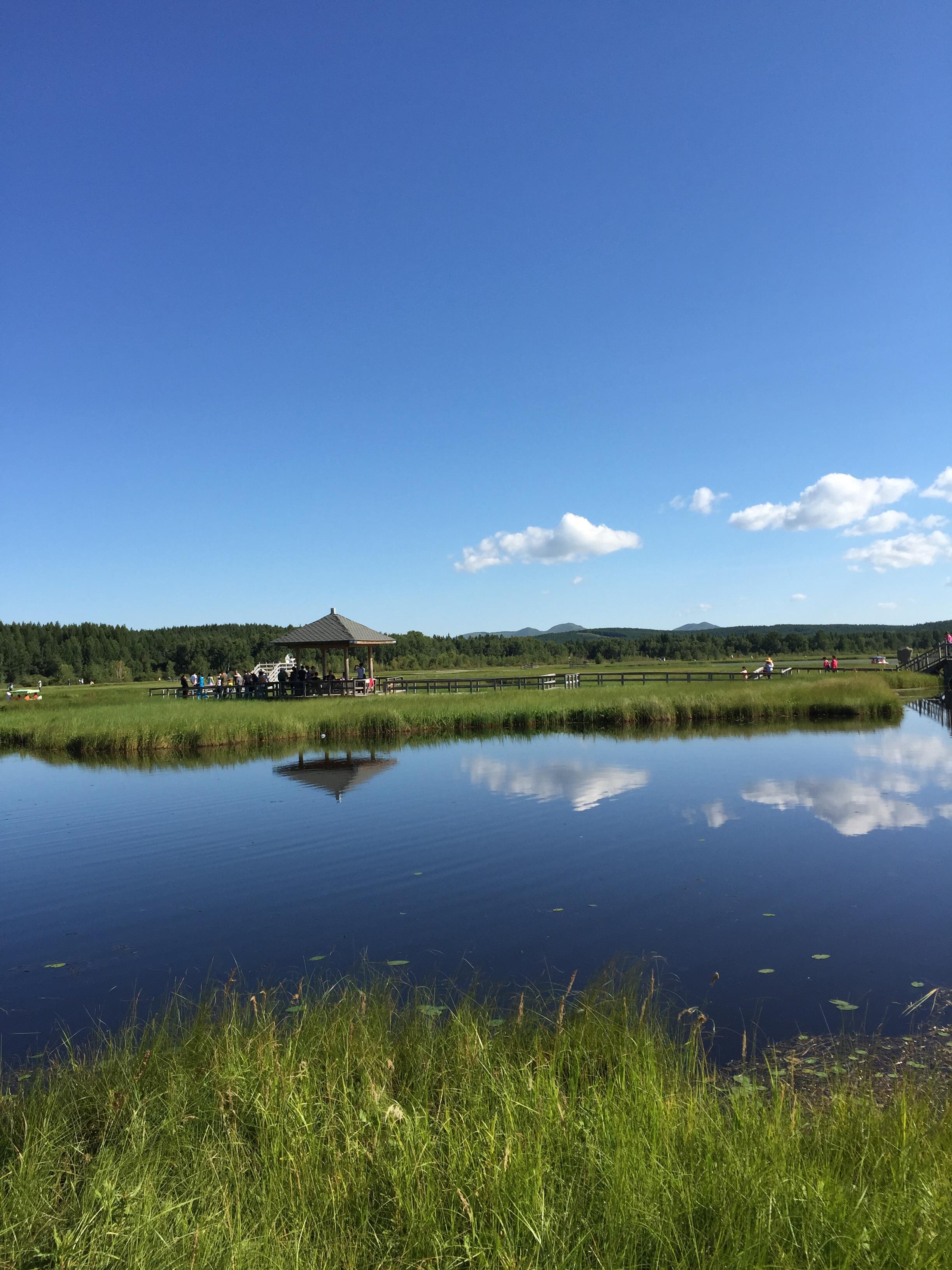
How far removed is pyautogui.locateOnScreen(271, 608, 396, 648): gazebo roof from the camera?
38094mm

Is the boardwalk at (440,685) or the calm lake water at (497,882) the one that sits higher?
the boardwalk at (440,685)

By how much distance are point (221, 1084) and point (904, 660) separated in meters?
60.7

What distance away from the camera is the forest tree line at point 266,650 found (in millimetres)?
99938

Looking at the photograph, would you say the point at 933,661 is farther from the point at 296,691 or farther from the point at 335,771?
the point at 335,771

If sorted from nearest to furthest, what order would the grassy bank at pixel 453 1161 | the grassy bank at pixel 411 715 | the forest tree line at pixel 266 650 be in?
the grassy bank at pixel 453 1161 < the grassy bank at pixel 411 715 < the forest tree line at pixel 266 650

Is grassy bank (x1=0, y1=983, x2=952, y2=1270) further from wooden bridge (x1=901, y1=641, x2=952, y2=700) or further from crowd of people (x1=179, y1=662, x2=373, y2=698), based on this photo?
wooden bridge (x1=901, y1=641, x2=952, y2=700)

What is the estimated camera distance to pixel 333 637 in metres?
38.4

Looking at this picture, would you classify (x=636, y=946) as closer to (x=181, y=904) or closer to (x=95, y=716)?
(x=181, y=904)

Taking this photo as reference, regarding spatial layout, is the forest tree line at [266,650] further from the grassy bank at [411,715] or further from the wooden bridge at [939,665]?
the grassy bank at [411,715]

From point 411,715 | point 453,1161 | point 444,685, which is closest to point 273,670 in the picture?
point 444,685

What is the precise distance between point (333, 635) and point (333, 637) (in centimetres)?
28

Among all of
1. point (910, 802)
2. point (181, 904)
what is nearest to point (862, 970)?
point (181, 904)

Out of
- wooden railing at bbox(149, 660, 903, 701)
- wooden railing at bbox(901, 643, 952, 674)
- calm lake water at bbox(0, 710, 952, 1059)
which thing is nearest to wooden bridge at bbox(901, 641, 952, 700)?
wooden railing at bbox(901, 643, 952, 674)

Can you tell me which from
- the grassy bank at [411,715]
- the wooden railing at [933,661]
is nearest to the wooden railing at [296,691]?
the grassy bank at [411,715]
